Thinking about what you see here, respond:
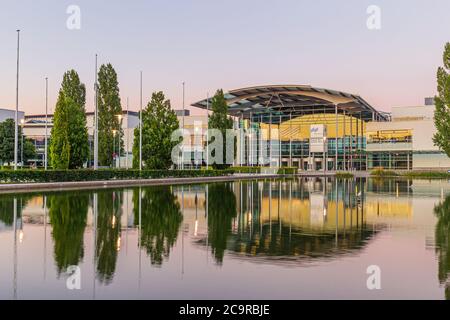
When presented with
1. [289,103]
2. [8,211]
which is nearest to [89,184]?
[8,211]

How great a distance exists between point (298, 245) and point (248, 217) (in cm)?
635

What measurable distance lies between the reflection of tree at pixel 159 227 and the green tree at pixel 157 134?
93.4ft

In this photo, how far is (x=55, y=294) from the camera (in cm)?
757

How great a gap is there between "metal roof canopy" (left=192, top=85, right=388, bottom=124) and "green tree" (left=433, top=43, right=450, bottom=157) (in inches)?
1023

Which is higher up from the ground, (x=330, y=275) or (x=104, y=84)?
(x=104, y=84)

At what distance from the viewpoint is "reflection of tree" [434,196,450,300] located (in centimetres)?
866

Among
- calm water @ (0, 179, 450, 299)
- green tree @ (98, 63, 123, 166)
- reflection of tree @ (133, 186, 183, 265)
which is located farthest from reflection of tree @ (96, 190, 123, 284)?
green tree @ (98, 63, 123, 166)

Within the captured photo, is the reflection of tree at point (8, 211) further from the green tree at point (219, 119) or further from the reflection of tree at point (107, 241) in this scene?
the green tree at point (219, 119)

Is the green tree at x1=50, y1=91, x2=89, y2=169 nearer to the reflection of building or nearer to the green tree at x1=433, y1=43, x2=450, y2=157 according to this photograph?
the green tree at x1=433, y1=43, x2=450, y2=157

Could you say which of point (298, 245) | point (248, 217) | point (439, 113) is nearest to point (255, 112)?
point (439, 113)

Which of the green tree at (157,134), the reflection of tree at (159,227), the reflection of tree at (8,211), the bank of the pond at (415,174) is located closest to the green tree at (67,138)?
the green tree at (157,134)

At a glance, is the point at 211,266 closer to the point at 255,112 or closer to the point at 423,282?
the point at 423,282

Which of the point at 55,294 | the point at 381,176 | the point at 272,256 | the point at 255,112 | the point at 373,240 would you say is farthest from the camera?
the point at 255,112
